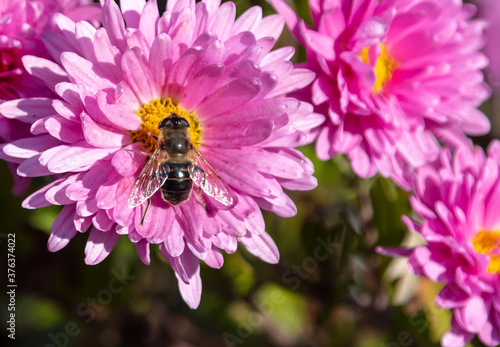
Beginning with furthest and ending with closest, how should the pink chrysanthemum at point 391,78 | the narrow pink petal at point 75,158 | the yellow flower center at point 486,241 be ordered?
the yellow flower center at point 486,241, the pink chrysanthemum at point 391,78, the narrow pink petal at point 75,158

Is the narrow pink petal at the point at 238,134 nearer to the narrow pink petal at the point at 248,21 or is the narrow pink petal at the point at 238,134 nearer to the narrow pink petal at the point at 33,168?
the narrow pink petal at the point at 248,21

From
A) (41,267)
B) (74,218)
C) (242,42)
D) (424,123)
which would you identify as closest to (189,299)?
(74,218)

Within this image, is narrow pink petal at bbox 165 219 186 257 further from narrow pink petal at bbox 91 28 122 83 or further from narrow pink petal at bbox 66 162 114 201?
narrow pink petal at bbox 91 28 122 83

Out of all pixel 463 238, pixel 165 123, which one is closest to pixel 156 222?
pixel 165 123

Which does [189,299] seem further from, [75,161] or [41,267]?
[41,267]

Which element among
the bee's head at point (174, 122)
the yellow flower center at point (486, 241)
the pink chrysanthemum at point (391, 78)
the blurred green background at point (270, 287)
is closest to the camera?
the bee's head at point (174, 122)

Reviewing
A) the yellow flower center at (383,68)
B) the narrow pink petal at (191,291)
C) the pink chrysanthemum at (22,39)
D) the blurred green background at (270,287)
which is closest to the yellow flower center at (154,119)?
the pink chrysanthemum at (22,39)

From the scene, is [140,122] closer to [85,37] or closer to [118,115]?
[118,115]
